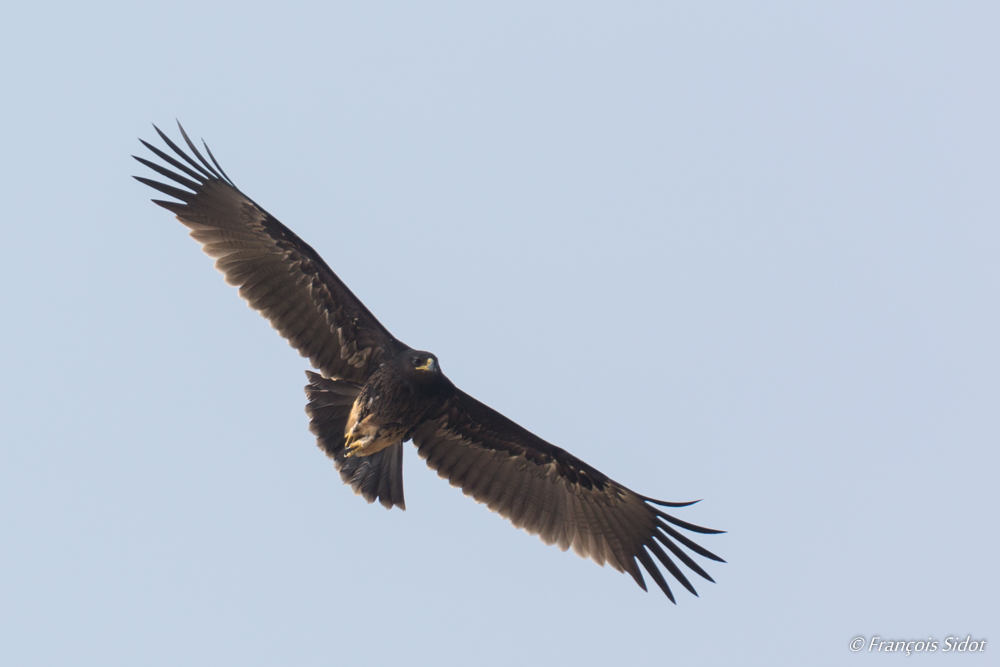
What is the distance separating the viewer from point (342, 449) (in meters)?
9.39

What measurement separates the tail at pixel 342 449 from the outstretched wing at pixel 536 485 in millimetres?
458

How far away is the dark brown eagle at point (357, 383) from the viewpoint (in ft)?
30.1

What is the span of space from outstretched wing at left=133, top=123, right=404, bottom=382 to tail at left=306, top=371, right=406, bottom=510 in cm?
18

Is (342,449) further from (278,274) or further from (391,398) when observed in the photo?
(278,274)

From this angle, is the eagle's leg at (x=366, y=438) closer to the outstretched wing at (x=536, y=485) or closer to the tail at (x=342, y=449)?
the tail at (x=342, y=449)

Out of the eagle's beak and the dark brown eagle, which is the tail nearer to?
the dark brown eagle

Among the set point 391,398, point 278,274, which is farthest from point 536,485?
point 278,274

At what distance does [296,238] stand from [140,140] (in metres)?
1.96

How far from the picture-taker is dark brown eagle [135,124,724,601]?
9.18m

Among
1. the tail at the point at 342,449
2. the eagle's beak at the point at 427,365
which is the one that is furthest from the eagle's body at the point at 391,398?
the tail at the point at 342,449

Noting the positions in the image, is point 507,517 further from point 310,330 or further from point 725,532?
point 310,330

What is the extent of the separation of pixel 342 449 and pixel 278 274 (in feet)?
6.62

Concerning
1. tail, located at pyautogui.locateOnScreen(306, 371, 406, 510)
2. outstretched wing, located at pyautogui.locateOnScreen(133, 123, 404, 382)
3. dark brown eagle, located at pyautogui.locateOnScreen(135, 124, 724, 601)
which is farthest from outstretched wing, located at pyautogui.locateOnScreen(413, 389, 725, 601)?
outstretched wing, located at pyautogui.locateOnScreen(133, 123, 404, 382)

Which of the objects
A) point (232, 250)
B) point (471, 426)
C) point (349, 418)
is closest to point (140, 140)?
point (232, 250)
